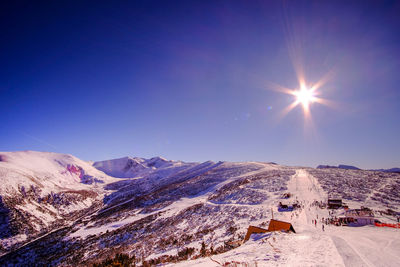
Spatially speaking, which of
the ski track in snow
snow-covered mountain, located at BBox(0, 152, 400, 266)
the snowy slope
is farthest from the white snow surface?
the ski track in snow

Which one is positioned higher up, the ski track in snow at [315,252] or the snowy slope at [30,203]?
the ski track in snow at [315,252]

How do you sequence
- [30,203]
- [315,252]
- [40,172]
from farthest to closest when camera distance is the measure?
[40,172] → [30,203] → [315,252]

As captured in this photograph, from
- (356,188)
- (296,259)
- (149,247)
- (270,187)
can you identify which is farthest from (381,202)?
(149,247)

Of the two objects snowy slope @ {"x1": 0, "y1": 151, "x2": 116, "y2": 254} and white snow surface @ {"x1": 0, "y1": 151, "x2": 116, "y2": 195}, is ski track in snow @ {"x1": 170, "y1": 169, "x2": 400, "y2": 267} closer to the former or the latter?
snowy slope @ {"x1": 0, "y1": 151, "x2": 116, "y2": 254}

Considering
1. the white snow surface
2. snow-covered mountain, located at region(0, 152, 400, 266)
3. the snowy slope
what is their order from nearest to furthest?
snow-covered mountain, located at region(0, 152, 400, 266) → the snowy slope → the white snow surface

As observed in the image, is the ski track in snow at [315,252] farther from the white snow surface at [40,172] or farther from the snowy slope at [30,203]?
the white snow surface at [40,172]

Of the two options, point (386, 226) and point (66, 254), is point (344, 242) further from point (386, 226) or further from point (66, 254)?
point (66, 254)

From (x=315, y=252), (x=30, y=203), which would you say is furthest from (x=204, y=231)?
(x=30, y=203)

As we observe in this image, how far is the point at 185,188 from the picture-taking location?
68188mm

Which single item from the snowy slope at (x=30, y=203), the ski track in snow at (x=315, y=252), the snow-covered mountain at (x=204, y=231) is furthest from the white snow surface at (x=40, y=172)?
the ski track in snow at (x=315, y=252)

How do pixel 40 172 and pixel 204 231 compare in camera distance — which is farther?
pixel 40 172

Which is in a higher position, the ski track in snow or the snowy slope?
the ski track in snow

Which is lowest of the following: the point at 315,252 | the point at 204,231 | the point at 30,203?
the point at 30,203

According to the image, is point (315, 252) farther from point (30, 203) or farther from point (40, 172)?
point (40, 172)
